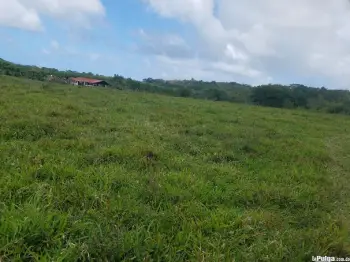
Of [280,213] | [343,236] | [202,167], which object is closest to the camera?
[343,236]

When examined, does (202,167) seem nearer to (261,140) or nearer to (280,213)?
(280,213)

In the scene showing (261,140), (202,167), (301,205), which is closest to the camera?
(301,205)

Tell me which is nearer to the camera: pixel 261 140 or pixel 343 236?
pixel 343 236

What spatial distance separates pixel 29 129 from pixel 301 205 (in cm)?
694

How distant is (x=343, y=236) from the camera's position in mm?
4566

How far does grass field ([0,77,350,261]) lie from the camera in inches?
150

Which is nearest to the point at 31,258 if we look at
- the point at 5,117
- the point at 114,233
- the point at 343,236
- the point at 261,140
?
the point at 114,233

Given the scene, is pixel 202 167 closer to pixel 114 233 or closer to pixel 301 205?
pixel 301 205

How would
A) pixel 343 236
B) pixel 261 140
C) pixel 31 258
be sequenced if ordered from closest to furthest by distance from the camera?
1. pixel 31 258
2. pixel 343 236
3. pixel 261 140

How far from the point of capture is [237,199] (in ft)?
19.8

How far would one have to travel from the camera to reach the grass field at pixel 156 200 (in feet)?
12.5

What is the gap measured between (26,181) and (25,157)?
141 centimetres

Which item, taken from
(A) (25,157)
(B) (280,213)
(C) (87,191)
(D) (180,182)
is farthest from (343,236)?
(A) (25,157)

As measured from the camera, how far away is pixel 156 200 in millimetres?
5379
